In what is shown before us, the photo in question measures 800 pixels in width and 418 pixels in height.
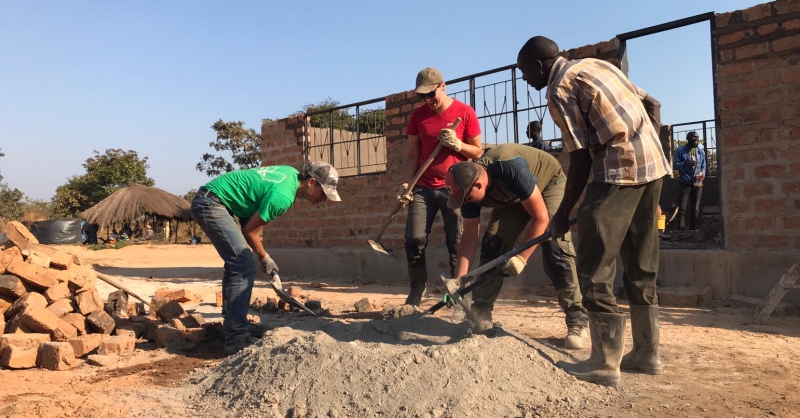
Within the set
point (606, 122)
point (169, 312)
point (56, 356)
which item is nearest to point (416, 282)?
point (169, 312)

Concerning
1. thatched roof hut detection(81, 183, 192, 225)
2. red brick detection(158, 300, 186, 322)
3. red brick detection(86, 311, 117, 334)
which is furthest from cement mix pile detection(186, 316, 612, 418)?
thatched roof hut detection(81, 183, 192, 225)

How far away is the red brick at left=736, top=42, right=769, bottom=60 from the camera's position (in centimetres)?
A: 497

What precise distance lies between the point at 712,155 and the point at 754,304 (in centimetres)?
850

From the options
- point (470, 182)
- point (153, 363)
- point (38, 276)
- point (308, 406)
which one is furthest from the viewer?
point (38, 276)

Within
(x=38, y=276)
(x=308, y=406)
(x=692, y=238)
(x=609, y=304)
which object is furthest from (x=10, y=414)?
(x=692, y=238)

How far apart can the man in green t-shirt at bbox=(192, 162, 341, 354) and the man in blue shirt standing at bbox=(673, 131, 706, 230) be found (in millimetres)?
7152

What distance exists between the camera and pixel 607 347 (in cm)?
264

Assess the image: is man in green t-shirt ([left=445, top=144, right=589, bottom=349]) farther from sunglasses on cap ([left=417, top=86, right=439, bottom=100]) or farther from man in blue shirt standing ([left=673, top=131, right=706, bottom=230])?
man in blue shirt standing ([left=673, top=131, right=706, bottom=230])

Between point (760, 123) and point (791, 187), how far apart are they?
0.60m

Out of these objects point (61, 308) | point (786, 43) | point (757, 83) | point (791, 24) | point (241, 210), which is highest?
point (791, 24)

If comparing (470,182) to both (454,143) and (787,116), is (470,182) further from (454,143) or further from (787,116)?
(787,116)

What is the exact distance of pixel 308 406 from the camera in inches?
99.6

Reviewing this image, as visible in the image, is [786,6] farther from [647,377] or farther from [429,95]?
[647,377]

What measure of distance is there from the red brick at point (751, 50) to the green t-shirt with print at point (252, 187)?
13.2 feet
